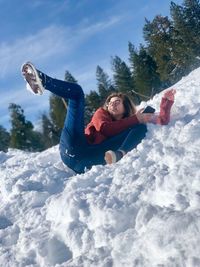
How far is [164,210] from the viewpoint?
3.91m

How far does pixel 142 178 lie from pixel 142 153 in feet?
3.14

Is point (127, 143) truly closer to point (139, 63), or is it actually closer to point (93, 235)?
point (93, 235)

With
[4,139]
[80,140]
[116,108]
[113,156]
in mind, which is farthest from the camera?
[4,139]

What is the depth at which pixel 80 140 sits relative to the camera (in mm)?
6824

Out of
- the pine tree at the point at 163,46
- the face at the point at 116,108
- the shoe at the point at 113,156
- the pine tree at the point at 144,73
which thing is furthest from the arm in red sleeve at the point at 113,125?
the pine tree at the point at 144,73

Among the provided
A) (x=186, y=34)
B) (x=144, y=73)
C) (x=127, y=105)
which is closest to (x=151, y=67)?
(x=144, y=73)

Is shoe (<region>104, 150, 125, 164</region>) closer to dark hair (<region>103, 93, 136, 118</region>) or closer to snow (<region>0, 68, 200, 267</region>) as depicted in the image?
snow (<region>0, 68, 200, 267</region>)

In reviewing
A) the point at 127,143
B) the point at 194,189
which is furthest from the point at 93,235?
the point at 127,143

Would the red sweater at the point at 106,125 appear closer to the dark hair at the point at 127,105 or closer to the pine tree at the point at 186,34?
the dark hair at the point at 127,105

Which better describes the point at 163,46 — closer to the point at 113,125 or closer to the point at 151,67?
the point at 151,67

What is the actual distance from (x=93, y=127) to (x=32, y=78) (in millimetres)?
1505

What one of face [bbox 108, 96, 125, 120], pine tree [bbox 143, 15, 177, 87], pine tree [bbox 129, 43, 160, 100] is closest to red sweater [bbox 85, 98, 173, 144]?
face [bbox 108, 96, 125, 120]

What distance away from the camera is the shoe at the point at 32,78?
620 centimetres

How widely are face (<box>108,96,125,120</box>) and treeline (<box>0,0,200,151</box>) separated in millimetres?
28642
